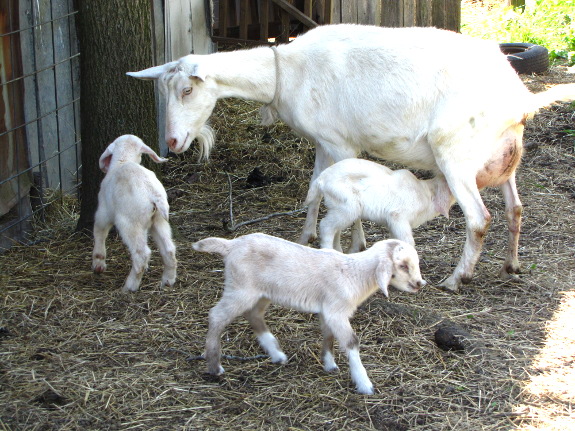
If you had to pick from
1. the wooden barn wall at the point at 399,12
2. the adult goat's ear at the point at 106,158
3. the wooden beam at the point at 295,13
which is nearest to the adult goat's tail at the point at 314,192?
the adult goat's ear at the point at 106,158

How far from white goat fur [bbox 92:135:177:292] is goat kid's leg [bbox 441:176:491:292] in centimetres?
186

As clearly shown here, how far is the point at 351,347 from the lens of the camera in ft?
12.4

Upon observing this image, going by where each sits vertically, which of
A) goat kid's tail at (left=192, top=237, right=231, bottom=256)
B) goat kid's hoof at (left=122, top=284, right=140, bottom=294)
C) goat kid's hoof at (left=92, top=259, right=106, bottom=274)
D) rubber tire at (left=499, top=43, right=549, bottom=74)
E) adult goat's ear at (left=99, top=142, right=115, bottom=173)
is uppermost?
rubber tire at (left=499, top=43, right=549, bottom=74)

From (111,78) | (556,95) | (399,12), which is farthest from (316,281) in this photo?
(556,95)

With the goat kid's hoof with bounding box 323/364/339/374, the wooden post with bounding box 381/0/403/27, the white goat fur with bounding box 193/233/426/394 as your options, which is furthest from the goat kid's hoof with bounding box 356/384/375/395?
→ the wooden post with bounding box 381/0/403/27

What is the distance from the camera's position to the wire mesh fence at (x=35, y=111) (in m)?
5.98

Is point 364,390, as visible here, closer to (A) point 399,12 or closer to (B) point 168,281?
(B) point 168,281

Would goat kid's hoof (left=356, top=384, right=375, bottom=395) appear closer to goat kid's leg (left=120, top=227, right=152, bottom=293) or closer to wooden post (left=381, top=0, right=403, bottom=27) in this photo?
goat kid's leg (left=120, top=227, right=152, bottom=293)

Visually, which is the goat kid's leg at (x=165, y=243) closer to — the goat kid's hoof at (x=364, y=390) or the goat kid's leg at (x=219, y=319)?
the goat kid's leg at (x=219, y=319)

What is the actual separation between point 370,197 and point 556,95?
6.03m

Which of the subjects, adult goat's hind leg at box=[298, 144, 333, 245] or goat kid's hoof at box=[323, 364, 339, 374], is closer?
goat kid's hoof at box=[323, 364, 339, 374]

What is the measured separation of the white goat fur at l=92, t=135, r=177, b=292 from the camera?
4.88m

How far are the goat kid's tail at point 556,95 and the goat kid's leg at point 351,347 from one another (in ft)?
21.5

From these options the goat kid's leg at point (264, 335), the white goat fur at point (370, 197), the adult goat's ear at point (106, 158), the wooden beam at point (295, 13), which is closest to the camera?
the goat kid's leg at point (264, 335)
